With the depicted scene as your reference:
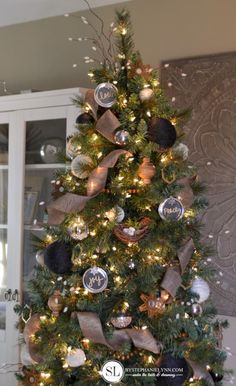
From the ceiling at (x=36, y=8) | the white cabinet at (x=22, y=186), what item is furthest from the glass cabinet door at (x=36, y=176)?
the ceiling at (x=36, y=8)

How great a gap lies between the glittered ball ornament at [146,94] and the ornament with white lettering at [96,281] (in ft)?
1.78

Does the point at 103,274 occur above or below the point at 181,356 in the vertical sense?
above

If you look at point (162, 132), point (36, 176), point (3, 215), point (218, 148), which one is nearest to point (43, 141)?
point (36, 176)

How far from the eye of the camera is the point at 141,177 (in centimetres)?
139

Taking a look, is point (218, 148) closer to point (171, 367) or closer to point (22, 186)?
point (22, 186)

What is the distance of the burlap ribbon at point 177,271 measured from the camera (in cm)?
136

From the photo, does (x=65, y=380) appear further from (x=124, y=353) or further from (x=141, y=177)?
(x=141, y=177)

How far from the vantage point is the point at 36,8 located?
2527mm

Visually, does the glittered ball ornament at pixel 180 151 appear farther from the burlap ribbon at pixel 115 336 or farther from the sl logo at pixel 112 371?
the sl logo at pixel 112 371

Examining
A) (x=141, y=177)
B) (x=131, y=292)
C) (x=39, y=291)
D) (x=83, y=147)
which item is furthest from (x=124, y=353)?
(x=83, y=147)

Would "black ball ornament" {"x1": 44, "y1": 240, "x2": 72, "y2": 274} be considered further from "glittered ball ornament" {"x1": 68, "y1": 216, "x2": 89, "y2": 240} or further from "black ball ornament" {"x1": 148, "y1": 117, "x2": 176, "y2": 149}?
"black ball ornament" {"x1": 148, "y1": 117, "x2": 176, "y2": 149}

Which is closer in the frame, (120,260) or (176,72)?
(120,260)

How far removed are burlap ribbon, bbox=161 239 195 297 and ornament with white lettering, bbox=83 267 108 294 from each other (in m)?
0.18

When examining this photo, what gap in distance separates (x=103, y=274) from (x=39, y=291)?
0.29 metres
